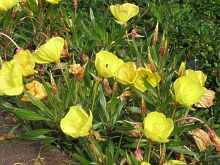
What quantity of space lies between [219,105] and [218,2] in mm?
991

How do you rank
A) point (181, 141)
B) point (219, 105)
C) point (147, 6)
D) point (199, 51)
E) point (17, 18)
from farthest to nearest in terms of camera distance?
point (147, 6) → point (17, 18) → point (199, 51) → point (219, 105) → point (181, 141)

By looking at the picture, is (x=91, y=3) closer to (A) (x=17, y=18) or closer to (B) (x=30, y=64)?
(A) (x=17, y=18)

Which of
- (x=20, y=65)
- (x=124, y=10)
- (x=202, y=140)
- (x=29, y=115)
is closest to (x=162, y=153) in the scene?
(x=202, y=140)

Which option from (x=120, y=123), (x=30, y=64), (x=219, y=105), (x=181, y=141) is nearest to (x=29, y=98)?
(x=30, y=64)

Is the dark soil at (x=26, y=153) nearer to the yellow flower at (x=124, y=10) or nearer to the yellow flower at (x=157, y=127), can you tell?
the yellow flower at (x=157, y=127)

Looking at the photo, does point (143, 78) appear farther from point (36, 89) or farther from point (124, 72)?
point (36, 89)

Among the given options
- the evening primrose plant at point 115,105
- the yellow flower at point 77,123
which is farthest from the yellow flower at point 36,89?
the yellow flower at point 77,123

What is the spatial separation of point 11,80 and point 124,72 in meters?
0.50

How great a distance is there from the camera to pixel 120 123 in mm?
2742

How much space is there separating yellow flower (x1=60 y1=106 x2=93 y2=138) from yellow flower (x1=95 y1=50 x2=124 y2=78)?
268 mm

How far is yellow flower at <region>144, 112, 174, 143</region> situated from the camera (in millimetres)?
2242

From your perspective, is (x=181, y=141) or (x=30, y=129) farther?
(x=30, y=129)

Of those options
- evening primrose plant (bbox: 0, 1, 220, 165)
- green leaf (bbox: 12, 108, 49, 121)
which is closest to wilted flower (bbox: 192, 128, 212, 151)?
evening primrose plant (bbox: 0, 1, 220, 165)

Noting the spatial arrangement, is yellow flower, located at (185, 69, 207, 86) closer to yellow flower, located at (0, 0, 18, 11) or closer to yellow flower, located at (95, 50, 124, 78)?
yellow flower, located at (95, 50, 124, 78)
